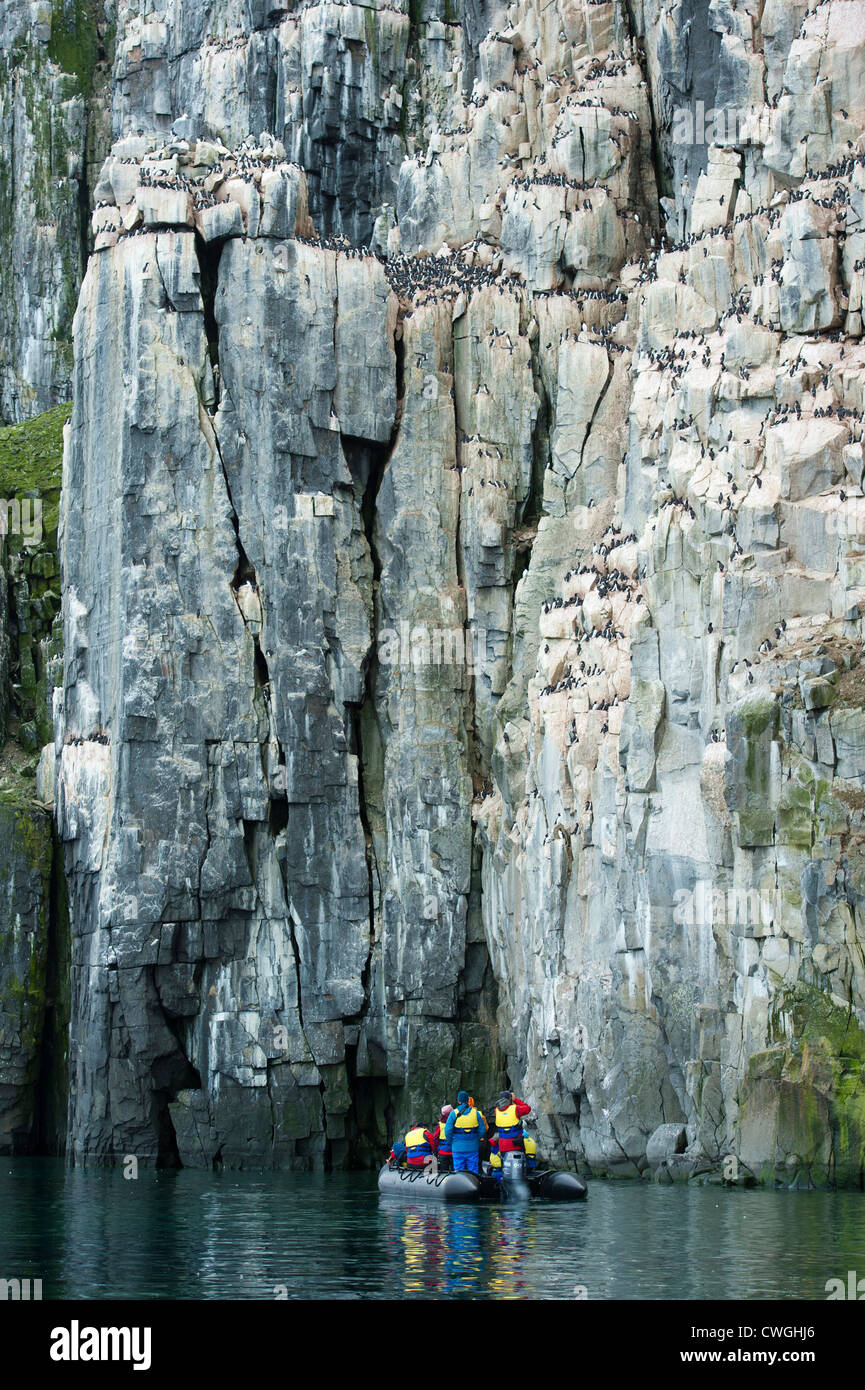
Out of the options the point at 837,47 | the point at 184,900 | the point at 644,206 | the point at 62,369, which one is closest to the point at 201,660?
the point at 184,900

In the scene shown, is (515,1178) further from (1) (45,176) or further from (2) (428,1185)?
(1) (45,176)

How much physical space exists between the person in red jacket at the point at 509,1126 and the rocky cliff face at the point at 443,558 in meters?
9.00

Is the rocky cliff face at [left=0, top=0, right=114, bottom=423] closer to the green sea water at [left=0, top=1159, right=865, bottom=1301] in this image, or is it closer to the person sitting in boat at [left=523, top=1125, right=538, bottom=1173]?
the green sea water at [left=0, top=1159, right=865, bottom=1301]

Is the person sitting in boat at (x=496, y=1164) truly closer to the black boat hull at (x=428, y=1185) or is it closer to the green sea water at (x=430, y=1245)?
the black boat hull at (x=428, y=1185)

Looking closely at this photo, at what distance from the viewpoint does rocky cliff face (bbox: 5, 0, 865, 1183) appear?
211ft

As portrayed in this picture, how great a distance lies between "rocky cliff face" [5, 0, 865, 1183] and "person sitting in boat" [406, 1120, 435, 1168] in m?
7.97

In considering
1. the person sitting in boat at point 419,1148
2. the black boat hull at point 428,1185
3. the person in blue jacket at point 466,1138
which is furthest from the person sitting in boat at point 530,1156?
the person sitting in boat at point 419,1148

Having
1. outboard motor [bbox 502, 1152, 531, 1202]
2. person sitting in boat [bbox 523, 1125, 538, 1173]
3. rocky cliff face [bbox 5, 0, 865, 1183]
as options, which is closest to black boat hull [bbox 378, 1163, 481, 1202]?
outboard motor [bbox 502, 1152, 531, 1202]

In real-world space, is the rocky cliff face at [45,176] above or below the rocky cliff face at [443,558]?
above

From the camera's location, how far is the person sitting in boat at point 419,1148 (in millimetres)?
55219

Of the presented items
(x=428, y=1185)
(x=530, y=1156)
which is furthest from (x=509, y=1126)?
(x=428, y=1185)

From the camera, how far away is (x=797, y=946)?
55.8 metres

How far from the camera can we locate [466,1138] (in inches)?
2106

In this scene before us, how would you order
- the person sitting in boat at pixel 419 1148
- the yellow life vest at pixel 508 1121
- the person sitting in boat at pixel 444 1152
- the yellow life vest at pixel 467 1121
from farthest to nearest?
the person sitting in boat at pixel 419 1148 < the person sitting in boat at pixel 444 1152 < the yellow life vest at pixel 467 1121 < the yellow life vest at pixel 508 1121
